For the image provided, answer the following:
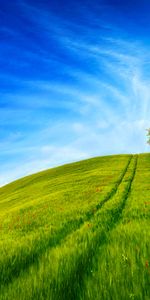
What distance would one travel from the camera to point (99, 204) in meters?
17.1

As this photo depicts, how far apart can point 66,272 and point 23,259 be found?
2.49 meters

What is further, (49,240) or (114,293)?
(49,240)

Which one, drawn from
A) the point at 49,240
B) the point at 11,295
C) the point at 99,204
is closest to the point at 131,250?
the point at 11,295

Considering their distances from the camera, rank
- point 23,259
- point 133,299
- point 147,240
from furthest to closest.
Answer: point 23,259 < point 147,240 < point 133,299

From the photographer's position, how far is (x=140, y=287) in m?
3.36

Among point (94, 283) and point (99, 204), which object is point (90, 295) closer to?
point (94, 283)

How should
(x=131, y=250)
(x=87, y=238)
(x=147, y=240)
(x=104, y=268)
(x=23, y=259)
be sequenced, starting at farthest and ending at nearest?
(x=87, y=238) < (x=23, y=259) < (x=147, y=240) < (x=131, y=250) < (x=104, y=268)

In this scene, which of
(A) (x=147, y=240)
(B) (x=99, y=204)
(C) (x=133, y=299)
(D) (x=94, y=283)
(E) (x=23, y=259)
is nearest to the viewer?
(C) (x=133, y=299)

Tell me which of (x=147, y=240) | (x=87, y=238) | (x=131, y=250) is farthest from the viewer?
(x=87, y=238)

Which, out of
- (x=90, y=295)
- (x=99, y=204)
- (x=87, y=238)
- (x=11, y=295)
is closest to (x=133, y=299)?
(x=90, y=295)

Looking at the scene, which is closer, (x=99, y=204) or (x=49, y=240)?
(x=49, y=240)

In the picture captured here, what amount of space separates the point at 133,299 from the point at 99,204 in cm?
1422

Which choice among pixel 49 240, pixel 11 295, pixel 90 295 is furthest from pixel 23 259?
pixel 90 295

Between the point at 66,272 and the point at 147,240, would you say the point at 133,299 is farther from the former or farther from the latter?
the point at 147,240
